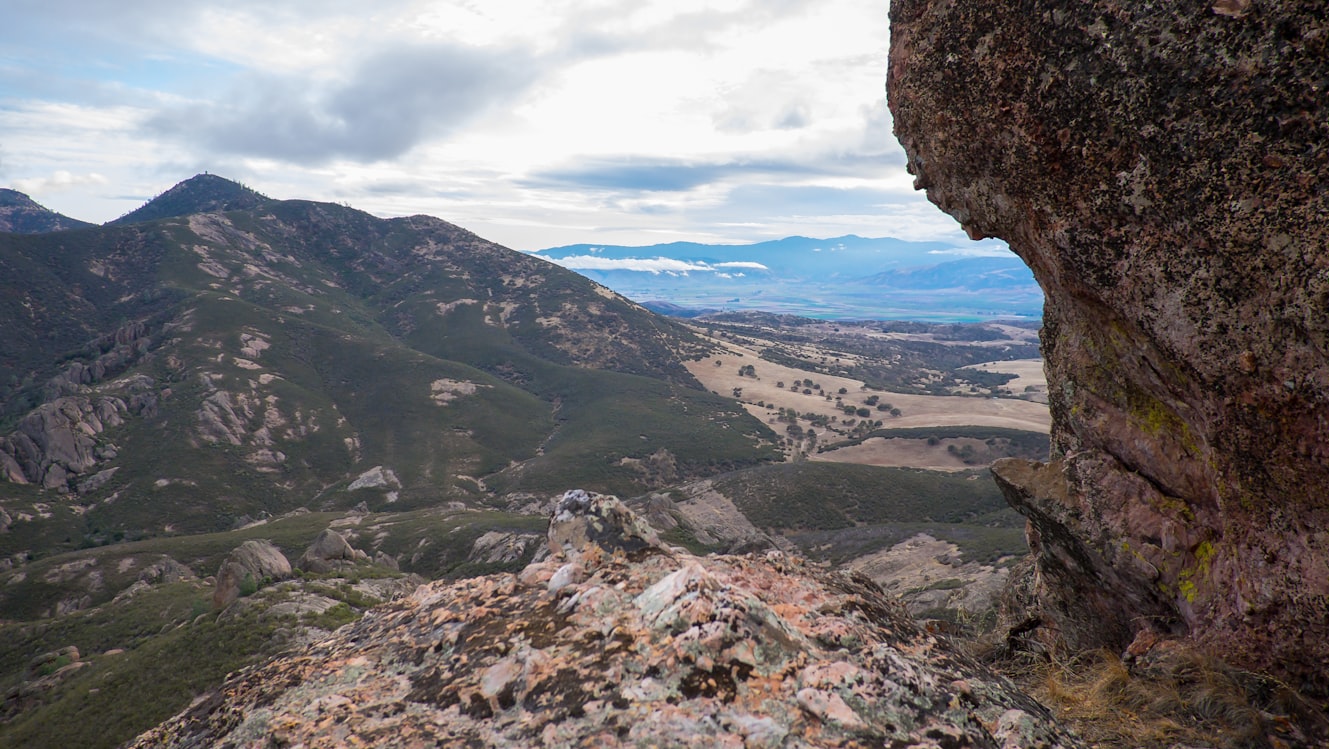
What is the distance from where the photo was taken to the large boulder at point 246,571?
34.7 m

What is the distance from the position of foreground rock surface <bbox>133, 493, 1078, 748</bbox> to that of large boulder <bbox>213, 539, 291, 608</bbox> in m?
33.9

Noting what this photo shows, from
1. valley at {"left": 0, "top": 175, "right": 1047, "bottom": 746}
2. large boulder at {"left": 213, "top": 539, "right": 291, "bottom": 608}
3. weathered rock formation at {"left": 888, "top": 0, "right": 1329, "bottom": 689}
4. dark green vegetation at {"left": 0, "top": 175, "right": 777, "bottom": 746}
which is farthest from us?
valley at {"left": 0, "top": 175, "right": 1047, "bottom": 746}

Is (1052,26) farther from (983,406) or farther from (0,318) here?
(0,318)

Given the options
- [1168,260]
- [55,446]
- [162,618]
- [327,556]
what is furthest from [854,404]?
[55,446]

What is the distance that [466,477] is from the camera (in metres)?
97.4

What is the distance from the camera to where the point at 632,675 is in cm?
564

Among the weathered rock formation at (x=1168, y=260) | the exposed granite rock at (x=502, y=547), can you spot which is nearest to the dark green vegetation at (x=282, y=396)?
the exposed granite rock at (x=502, y=547)

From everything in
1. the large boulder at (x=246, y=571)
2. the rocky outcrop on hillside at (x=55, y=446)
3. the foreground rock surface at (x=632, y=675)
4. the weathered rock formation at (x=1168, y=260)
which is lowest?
the rocky outcrop on hillside at (x=55, y=446)

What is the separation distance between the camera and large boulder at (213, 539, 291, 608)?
34.7 m

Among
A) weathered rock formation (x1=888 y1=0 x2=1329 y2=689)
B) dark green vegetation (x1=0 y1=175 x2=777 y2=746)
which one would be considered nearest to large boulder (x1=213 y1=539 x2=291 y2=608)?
dark green vegetation (x1=0 y1=175 x2=777 y2=746)

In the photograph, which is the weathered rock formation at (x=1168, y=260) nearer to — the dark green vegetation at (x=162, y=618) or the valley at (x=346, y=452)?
the valley at (x=346, y=452)

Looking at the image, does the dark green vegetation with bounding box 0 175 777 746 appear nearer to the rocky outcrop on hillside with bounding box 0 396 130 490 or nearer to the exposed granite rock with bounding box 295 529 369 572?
the rocky outcrop on hillside with bounding box 0 396 130 490

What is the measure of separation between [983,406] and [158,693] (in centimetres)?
14639

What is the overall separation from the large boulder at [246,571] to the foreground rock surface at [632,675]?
33.9 metres
